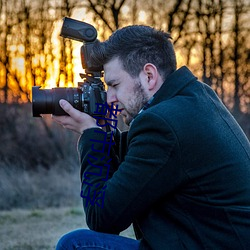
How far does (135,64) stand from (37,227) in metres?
4.22

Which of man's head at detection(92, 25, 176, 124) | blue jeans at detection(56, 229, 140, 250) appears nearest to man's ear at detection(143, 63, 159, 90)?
man's head at detection(92, 25, 176, 124)

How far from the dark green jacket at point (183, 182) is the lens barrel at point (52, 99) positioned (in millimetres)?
483

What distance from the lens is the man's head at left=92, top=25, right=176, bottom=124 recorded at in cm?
229

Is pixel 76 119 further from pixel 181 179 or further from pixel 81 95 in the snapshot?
pixel 181 179

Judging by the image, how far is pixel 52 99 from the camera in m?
2.51

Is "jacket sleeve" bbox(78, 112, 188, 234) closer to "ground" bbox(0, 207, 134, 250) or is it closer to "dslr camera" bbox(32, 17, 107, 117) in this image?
"dslr camera" bbox(32, 17, 107, 117)

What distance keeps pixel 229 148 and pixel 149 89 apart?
427 millimetres

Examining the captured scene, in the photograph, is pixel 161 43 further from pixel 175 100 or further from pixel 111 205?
pixel 111 205

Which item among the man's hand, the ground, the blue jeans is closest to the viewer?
the blue jeans

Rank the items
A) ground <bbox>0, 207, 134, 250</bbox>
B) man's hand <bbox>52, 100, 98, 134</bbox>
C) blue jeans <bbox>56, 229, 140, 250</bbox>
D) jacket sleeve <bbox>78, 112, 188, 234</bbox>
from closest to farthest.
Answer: jacket sleeve <bbox>78, 112, 188, 234</bbox> < blue jeans <bbox>56, 229, 140, 250</bbox> < man's hand <bbox>52, 100, 98, 134</bbox> < ground <bbox>0, 207, 134, 250</bbox>

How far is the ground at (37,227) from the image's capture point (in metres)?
5.17

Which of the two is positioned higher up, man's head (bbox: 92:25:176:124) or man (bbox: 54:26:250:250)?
man's head (bbox: 92:25:176:124)

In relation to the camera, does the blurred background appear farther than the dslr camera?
Yes

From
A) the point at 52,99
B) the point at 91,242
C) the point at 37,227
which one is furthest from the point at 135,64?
the point at 37,227
